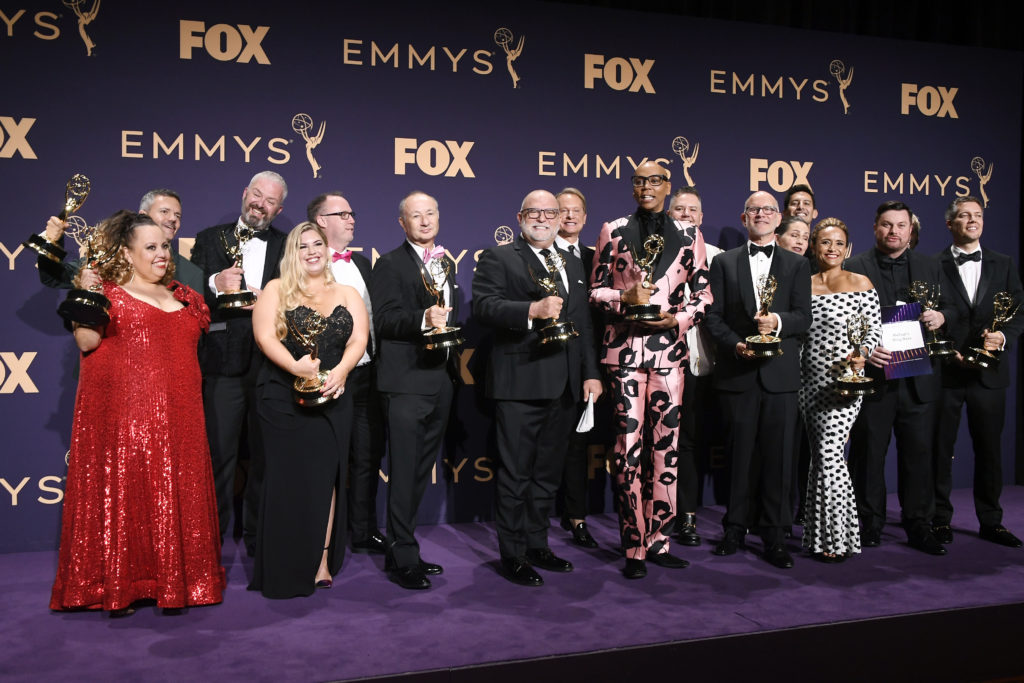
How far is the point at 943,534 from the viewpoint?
4828 millimetres

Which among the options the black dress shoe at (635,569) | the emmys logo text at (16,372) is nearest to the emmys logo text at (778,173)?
the black dress shoe at (635,569)

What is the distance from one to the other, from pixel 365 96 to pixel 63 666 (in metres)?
3.49

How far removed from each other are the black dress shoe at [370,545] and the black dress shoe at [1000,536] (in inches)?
134

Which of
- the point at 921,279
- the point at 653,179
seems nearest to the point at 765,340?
the point at 653,179

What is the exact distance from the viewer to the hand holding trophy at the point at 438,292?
370 cm

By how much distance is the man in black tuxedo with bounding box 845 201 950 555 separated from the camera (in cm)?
475

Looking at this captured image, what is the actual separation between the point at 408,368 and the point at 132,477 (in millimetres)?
1257

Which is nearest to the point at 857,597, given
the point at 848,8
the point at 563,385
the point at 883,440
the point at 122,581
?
the point at 883,440

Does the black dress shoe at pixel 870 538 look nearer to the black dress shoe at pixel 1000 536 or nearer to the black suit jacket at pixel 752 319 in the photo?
the black dress shoe at pixel 1000 536

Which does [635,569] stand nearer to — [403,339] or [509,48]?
[403,339]

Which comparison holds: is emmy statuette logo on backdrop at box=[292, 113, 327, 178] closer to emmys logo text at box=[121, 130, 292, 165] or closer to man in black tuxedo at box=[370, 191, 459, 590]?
emmys logo text at box=[121, 130, 292, 165]

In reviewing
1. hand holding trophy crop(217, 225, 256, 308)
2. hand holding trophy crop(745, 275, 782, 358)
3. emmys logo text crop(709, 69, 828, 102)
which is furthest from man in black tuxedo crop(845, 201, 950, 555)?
hand holding trophy crop(217, 225, 256, 308)

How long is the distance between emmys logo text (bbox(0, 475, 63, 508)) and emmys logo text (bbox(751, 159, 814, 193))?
476 cm

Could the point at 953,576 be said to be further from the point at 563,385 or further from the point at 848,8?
the point at 848,8
